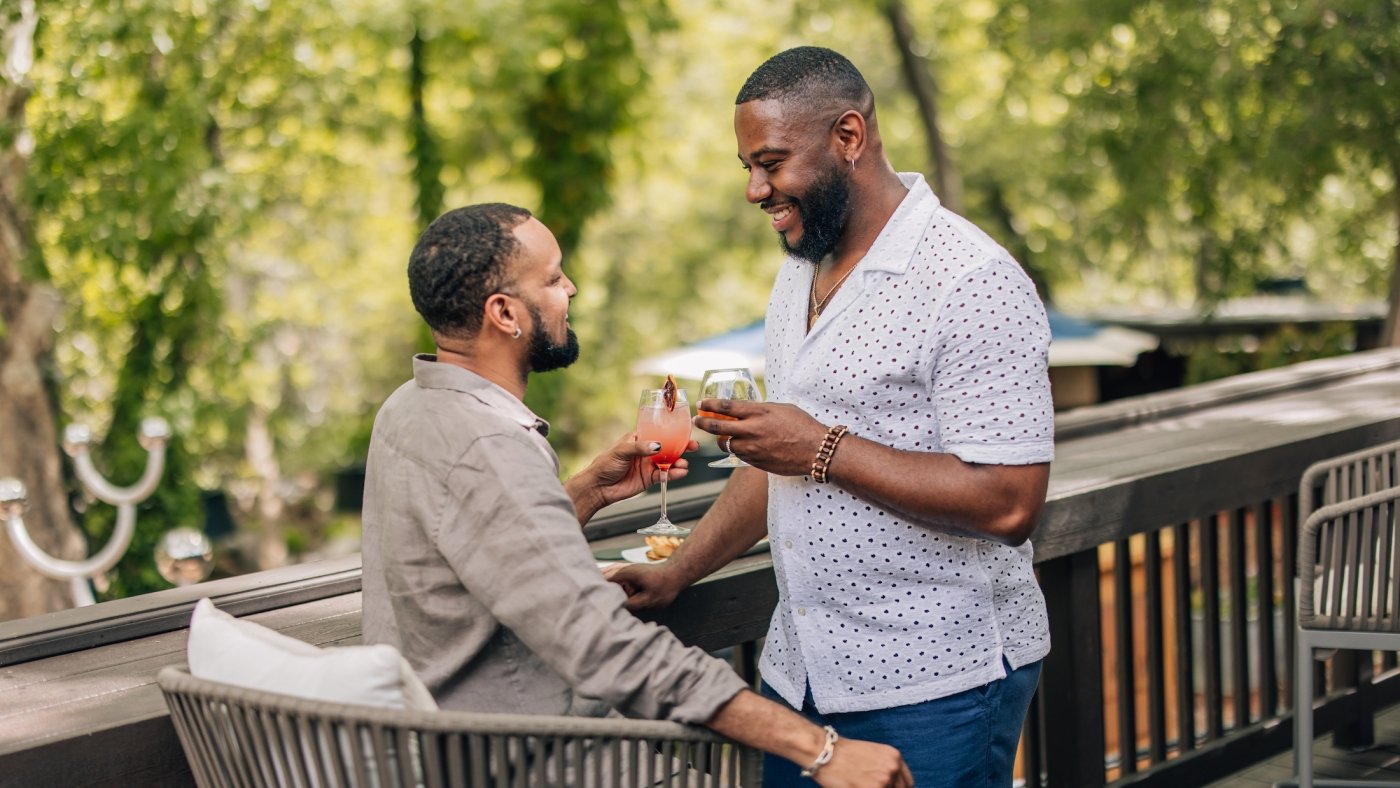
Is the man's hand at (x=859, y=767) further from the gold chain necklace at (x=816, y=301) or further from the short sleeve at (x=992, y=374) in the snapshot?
the gold chain necklace at (x=816, y=301)

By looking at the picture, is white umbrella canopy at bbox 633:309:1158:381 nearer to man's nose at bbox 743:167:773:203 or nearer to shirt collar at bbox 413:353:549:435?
man's nose at bbox 743:167:773:203

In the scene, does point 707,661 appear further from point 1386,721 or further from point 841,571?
point 1386,721

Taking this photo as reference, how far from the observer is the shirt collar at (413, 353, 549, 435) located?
6.17 feet

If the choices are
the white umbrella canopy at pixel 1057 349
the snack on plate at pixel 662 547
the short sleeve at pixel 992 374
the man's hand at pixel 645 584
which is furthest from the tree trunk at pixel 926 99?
the short sleeve at pixel 992 374

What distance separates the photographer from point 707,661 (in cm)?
178

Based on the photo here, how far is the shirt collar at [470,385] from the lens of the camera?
6.17 feet

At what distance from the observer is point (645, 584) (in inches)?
90.8

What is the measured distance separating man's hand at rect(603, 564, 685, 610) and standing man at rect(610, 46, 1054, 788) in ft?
0.78

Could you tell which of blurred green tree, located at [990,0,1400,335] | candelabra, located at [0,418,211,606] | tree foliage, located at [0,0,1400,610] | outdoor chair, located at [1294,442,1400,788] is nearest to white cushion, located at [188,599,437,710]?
outdoor chair, located at [1294,442,1400,788]

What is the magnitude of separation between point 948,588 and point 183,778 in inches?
43.6

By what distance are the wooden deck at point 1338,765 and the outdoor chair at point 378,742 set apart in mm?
2749

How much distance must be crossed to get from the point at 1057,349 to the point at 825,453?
8.98m

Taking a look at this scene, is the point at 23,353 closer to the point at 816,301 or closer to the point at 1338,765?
the point at 1338,765

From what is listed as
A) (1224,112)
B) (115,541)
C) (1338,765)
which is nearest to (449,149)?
(1224,112)
